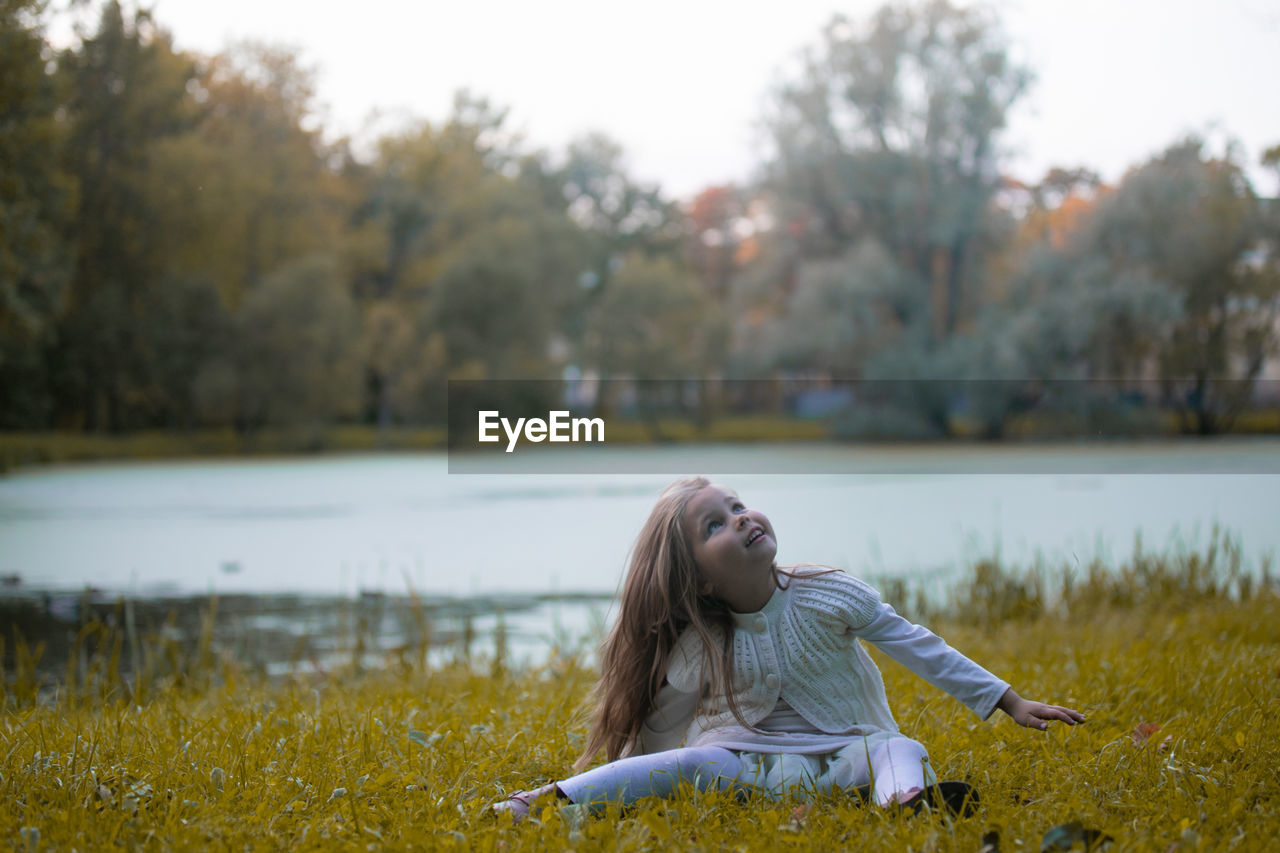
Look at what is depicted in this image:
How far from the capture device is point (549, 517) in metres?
10.2

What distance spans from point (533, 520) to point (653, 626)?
795 cm

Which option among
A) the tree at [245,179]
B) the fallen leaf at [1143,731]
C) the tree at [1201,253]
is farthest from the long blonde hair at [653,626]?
the tree at [245,179]

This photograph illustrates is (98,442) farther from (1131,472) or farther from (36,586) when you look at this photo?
(1131,472)

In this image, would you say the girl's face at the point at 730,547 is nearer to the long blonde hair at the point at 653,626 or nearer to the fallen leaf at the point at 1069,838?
the long blonde hair at the point at 653,626

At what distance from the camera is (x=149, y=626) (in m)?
5.35

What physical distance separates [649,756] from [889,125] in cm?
2050

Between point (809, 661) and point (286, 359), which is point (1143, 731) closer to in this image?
point (809, 661)

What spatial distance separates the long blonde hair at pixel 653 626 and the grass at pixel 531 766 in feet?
0.64

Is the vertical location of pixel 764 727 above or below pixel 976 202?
below

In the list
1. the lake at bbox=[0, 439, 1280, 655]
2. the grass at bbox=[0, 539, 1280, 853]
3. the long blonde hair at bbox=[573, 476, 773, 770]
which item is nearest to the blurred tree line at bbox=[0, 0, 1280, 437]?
the lake at bbox=[0, 439, 1280, 655]

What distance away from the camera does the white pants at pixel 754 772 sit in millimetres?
1963

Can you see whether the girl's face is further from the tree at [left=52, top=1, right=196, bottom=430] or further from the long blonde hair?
the tree at [left=52, top=1, right=196, bottom=430]

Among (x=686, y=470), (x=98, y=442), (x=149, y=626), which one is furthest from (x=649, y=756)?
(x=98, y=442)

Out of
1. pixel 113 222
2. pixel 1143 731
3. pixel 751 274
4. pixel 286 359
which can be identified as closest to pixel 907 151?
pixel 751 274
